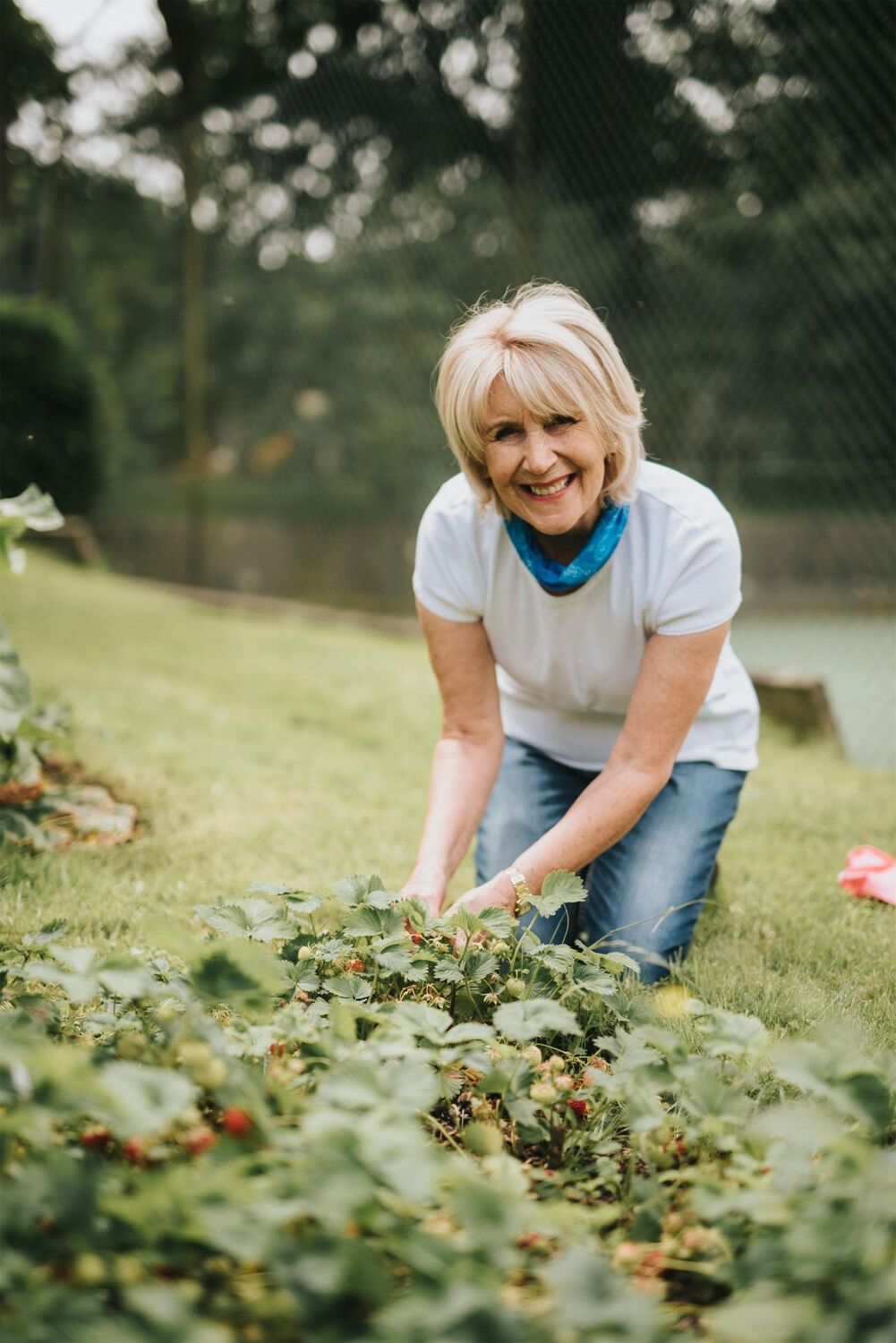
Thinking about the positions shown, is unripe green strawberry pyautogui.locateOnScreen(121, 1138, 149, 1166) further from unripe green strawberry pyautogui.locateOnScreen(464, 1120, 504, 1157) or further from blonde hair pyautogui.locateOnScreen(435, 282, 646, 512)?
blonde hair pyautogui.locateOnScreen(435, 282, 646, 512)

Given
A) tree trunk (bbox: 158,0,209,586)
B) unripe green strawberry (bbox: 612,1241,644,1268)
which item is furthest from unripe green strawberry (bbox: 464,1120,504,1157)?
tree trunk (bbox: 158,0,209,586)

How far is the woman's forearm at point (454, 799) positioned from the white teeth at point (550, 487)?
46 cm

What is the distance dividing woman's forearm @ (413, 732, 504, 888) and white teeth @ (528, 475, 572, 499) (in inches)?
18.0

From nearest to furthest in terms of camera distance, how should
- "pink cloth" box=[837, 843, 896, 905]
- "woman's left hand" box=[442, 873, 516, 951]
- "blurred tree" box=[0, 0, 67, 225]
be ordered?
"woman's left hand" box=[442, 873, 516, 951] → "pink cloth" box=[837, 843, 896, 905] → "blurred tree" box=[0, 0, 67, 225]

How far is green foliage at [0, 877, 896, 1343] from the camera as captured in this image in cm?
75

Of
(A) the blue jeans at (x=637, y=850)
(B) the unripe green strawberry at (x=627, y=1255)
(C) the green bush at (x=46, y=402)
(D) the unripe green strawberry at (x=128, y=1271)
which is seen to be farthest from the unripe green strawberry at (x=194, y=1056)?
(C) the green bush at (x=46, y=402)

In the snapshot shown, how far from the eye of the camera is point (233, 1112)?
3.04 feet

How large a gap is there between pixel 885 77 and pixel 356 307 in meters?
2.94

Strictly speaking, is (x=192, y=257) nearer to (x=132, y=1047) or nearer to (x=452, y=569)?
(x=452, y=569)

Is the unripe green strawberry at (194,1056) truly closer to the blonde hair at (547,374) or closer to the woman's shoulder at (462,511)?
the blonde hair at (547,374)

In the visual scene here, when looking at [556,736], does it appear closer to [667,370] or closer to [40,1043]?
[40,1043]

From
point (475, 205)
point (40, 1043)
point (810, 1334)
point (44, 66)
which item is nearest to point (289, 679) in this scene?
point (40, 1043)

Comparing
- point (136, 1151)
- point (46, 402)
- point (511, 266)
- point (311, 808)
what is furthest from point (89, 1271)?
point (46, 402)

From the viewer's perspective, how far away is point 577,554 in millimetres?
1863
